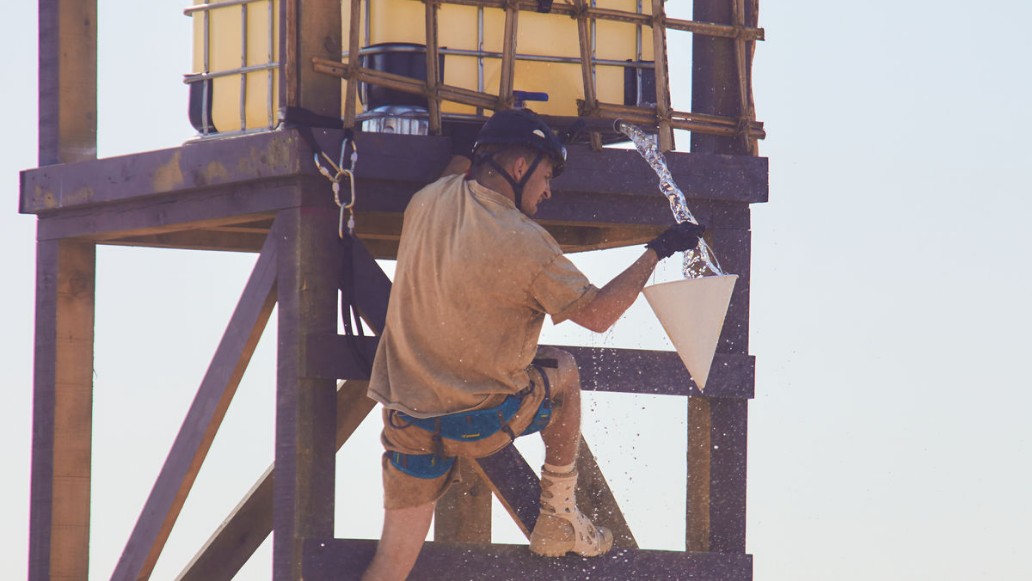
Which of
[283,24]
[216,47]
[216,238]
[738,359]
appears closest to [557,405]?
[738,359]

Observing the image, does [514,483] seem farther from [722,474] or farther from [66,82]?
[66,82]

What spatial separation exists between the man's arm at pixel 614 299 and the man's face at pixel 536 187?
0.54 meters

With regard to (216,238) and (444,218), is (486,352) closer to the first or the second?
(444,218)

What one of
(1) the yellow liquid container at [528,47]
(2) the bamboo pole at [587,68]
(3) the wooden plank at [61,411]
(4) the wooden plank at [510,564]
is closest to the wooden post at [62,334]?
(3) the wooden plank at [61,411]

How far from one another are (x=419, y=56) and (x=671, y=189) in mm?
1280

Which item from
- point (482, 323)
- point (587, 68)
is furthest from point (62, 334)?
point (587, 68)

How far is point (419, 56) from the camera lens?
852 cm

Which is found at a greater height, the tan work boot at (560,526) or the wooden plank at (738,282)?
the wooden plank at (738,282)

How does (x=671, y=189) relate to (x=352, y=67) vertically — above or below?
below

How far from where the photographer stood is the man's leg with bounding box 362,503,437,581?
25.7 ft

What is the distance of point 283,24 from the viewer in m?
8.30

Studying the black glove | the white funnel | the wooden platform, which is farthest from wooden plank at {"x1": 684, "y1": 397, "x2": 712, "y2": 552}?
the black glove

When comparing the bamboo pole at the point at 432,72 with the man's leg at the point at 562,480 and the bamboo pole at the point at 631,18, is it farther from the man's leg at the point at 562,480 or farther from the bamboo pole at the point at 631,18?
the man's leg at the point at 562,480

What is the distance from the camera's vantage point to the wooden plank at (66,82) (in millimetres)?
9539
